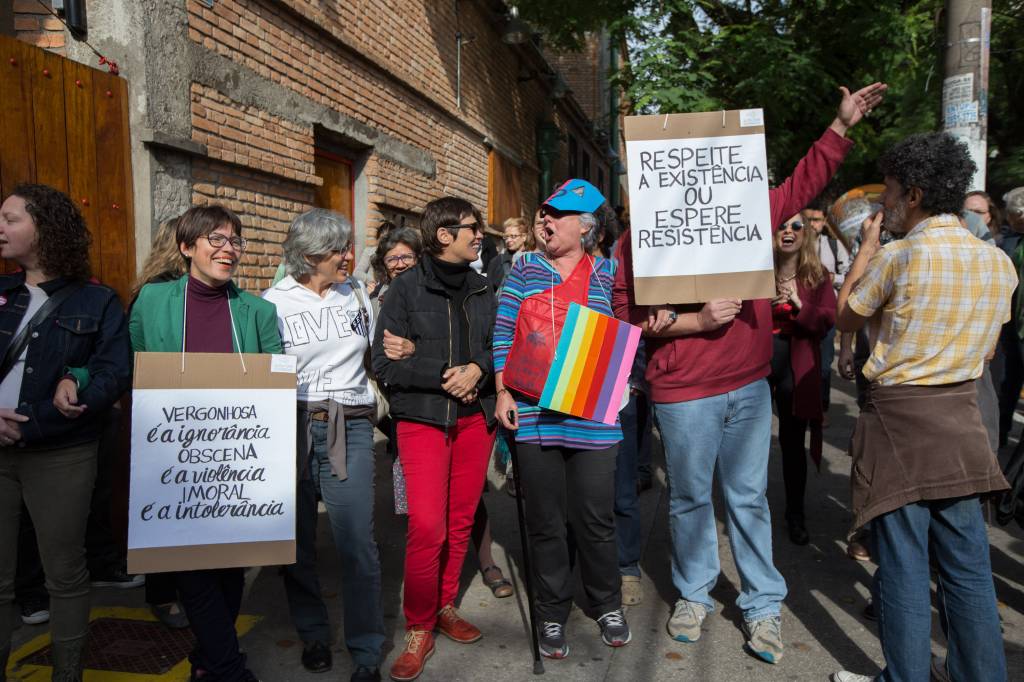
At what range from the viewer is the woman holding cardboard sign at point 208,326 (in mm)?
2852

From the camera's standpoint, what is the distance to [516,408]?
322 centimetres

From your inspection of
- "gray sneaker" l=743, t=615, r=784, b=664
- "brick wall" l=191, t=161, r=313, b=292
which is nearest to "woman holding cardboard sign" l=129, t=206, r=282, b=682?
"gray sneaker" l=743, t=615, r=784, b=664

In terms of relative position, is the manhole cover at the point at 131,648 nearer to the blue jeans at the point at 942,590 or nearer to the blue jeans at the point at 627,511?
the blue jeans at the point at 627,511

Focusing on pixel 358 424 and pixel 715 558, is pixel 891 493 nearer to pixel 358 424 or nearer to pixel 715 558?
pixel 715 558

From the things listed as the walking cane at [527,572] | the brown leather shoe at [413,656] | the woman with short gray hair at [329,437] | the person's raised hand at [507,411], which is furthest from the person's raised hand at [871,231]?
the brown leather shoe at [413,656]

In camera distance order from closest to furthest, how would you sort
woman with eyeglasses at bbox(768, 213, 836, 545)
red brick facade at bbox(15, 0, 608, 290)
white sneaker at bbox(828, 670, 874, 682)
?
white sneaker at bbox(828, 670, 874, 682), woman with eyeglasses at bbox(768, 213, 836, 545), red brick facade at bbox(15, 0, 608, 290)

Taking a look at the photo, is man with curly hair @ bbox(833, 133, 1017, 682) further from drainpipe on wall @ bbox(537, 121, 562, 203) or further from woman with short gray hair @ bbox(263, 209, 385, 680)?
drainpipe on wall @ bbox(537, 121, 562, 203)

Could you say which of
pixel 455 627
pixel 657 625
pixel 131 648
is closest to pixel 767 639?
pixel 657 625


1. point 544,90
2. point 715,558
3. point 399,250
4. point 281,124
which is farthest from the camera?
point 544,90

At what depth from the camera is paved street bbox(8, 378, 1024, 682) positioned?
3211mm

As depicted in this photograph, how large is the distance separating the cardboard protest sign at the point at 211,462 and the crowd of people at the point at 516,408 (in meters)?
0.18

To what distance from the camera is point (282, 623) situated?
12.2 feet

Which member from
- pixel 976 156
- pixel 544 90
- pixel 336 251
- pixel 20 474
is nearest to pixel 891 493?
pixel 336 251

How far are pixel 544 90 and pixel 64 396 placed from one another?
15.3m
